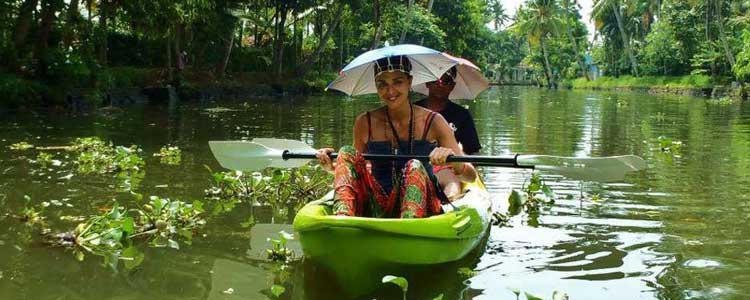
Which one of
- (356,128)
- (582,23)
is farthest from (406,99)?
(582,23)

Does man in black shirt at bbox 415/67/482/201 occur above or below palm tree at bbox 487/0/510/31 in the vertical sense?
below

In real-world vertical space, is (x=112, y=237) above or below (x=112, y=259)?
above

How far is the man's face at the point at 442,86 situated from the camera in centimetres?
664

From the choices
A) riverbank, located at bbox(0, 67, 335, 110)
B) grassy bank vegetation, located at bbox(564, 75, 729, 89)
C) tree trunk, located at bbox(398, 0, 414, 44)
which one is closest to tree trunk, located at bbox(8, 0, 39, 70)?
riverbank, located at bbox(0, 67, 335, 110)

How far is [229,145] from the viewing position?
6.17 meters

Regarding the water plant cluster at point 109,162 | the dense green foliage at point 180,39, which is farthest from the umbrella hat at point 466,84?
the dense green foliage at point 180,39

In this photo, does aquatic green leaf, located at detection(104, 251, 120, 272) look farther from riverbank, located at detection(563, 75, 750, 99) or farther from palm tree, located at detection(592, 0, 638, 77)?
palm tree, located at detection(592, 0, 638, 77)

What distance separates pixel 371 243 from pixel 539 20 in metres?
60.9

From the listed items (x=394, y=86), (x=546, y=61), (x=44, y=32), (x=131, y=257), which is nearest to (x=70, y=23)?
(x=44, y=32)

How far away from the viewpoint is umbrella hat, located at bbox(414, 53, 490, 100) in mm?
6805

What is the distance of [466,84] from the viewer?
7.12 meters

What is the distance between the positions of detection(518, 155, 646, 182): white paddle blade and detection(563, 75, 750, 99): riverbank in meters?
31.1

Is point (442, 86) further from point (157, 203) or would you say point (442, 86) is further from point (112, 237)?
point (112, 237)

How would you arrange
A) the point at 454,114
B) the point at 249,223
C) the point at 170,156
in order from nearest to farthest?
1. the point at 249,223
2. the point at 454,114
3. the point at 170,156
